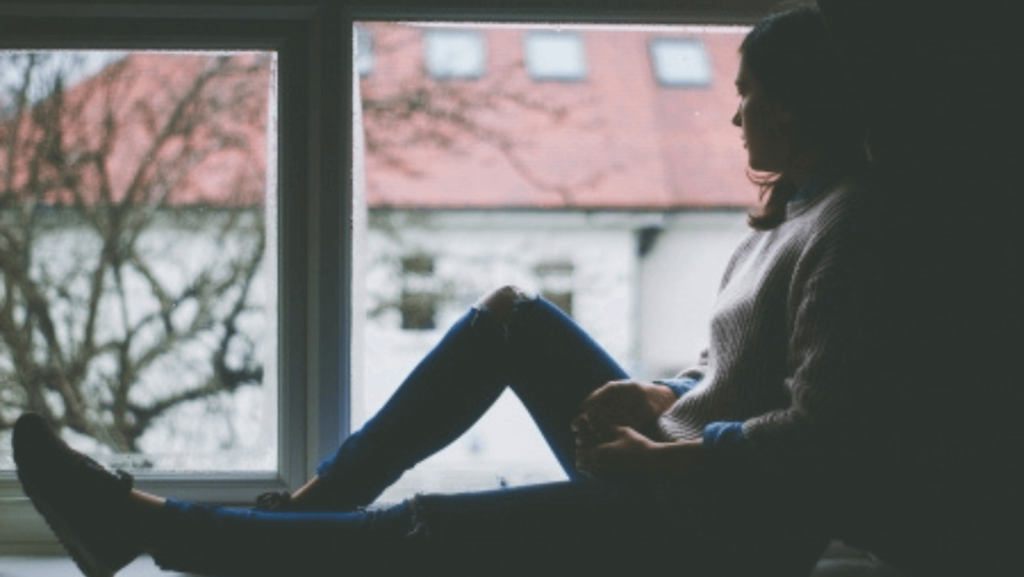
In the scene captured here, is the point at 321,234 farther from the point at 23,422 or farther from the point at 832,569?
the point at 832,569

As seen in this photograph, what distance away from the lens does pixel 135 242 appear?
165 cm

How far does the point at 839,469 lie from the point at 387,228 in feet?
2.93

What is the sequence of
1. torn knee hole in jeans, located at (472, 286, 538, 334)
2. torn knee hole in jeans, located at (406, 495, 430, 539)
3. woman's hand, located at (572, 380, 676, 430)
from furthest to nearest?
torn knee hole in jeans, located at (472, 286, 538, 334) → woman's hand, located at (572, 380, 676, 430) → torn knee hole in jeans, located at (406, 495, 430, 539)

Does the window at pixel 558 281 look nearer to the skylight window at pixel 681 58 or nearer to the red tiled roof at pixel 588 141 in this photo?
the red tiled roof at pixel 588 141

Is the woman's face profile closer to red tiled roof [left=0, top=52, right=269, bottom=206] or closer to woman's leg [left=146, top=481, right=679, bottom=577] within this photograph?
woman's leg [left=146, top=481, right=679, bottom=577]

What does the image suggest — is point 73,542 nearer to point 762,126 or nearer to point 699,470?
point 699,470

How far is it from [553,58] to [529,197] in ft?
0.76

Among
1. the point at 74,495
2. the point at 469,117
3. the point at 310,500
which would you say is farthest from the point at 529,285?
the point at 74,495

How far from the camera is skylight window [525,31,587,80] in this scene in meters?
1.67

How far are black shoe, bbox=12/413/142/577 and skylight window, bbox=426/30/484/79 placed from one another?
828mm

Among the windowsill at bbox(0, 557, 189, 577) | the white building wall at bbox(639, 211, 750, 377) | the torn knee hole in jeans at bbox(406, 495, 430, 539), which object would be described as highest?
the white building wall at bbox(639, 211, 750, 377)

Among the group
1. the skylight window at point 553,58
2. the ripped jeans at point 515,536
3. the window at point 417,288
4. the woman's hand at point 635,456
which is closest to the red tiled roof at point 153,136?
the window at point 417,288

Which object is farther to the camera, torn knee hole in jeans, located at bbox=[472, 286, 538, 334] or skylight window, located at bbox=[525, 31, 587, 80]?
skylight window, located at bbox=[525, 31, 587, 80]

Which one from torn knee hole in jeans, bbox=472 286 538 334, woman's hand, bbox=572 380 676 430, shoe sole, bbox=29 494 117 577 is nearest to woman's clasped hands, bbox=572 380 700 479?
woman's hand, bbox=572 380 676 430
